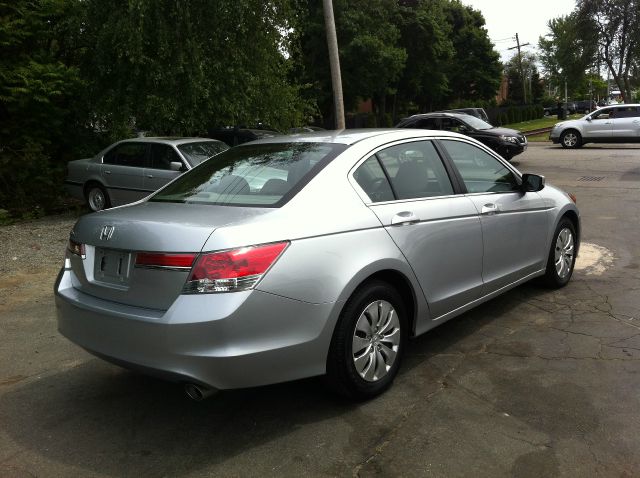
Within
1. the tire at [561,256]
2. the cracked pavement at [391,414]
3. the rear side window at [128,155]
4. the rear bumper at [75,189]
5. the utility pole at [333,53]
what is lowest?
the cracked pavement at [391,414]

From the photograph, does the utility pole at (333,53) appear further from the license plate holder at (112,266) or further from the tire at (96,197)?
the license plate holder at (112,266)

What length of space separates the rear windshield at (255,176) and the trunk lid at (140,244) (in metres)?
0.19

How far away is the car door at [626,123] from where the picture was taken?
22.5 meters

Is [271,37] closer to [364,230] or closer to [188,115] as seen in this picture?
[188,115]

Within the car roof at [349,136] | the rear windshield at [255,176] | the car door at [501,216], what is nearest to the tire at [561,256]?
the car door at [501,216]

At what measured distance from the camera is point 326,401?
3.58 meters

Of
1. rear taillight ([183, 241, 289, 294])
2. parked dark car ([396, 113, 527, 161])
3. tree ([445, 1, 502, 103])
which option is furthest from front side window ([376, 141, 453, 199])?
tree ([445, 1, 502, 103])

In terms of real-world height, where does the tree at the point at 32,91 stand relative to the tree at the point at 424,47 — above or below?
below

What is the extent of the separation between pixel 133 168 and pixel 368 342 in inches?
330

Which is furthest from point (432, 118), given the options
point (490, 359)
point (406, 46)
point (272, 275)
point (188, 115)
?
point (406, 46)

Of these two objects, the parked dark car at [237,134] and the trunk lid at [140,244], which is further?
the parked dark car at [237,134]

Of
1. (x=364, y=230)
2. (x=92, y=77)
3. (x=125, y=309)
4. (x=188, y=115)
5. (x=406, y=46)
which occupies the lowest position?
(x=125, y=309)

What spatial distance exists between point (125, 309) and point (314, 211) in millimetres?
1121

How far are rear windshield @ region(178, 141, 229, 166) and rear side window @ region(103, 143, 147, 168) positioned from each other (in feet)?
2.85
